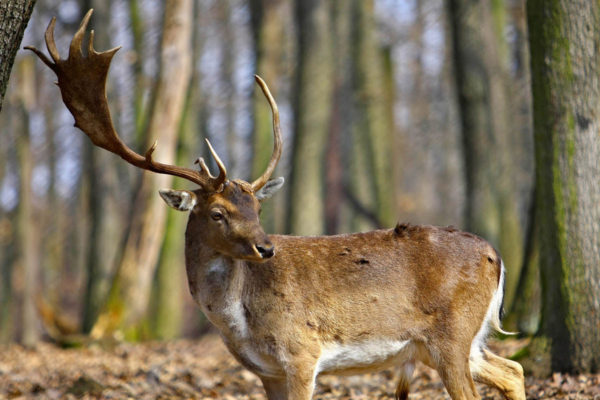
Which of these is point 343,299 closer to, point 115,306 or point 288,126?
point 115,306

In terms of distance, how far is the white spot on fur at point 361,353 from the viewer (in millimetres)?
6070

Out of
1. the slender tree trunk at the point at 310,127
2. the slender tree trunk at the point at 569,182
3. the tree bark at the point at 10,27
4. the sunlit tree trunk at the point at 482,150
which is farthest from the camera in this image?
the slender tree trunk at the point at 310,127

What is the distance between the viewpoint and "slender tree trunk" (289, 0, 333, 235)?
47.2 feet

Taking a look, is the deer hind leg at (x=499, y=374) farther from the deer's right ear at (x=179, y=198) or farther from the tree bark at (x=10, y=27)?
the tree bark at (x=10, y=27)

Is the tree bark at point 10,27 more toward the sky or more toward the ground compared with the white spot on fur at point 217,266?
more toward the sky

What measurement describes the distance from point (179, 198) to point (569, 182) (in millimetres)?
3522

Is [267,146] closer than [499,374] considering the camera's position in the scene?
No

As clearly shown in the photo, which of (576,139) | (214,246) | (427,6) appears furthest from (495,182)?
(427,6)

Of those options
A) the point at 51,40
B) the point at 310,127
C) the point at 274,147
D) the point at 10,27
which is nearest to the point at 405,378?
the point at 274,147

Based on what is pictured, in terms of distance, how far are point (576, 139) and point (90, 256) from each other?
37.0ft

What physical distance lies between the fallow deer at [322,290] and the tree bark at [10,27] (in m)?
0.24

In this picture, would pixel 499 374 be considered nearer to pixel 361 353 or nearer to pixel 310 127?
pixel 361 353

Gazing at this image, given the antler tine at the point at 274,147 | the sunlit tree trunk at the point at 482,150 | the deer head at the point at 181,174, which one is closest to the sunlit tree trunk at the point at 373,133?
the sunlit tree trunk at the point at 482,150

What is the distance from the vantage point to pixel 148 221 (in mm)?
12234
